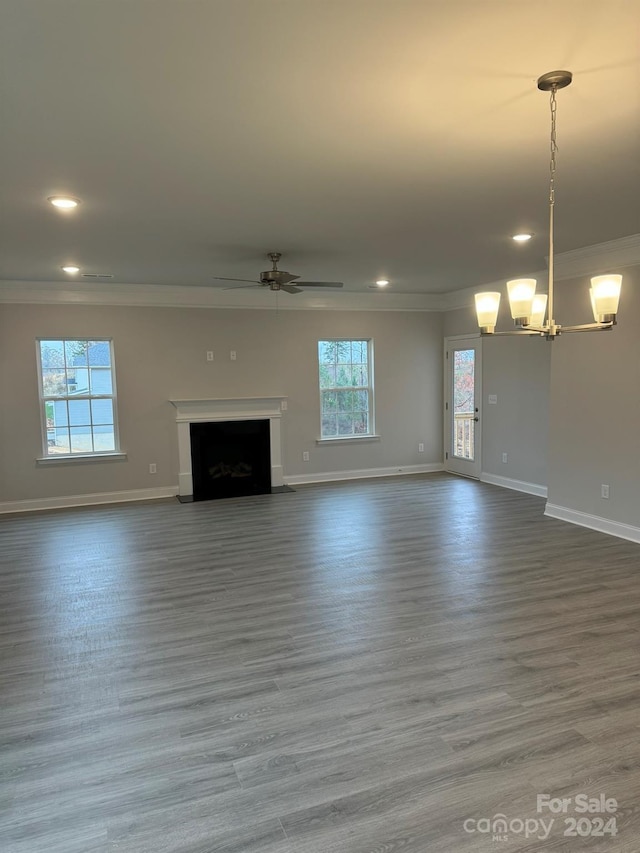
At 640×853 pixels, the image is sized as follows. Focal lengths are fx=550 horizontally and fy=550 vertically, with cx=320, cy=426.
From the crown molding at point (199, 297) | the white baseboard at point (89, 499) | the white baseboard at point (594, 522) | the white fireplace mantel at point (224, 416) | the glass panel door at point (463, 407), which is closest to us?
the white baseboard at point (594, 522)

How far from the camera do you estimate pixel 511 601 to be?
3.61m

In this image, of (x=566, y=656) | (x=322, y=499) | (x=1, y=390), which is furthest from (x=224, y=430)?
(x=566, y=656)

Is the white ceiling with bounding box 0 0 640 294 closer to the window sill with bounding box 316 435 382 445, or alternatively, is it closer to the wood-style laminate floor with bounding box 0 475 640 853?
the wood-style laminate floor with bounding box 0 475 640 853

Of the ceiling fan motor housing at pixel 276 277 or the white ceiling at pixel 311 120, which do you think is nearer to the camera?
the white ceiling at pixel 311 120

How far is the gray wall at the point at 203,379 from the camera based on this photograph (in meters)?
6.35

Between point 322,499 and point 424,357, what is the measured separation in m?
2.85

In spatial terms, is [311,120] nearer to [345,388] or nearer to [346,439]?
[345,388]

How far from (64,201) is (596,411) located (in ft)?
15.4

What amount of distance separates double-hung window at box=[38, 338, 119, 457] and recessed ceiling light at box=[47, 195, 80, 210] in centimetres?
335

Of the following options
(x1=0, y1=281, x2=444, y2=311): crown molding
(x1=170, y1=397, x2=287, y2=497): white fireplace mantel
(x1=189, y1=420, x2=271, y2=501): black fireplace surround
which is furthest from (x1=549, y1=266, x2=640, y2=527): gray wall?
(x1=189, y1=420, x2=271, y2=501): black fireplace surround

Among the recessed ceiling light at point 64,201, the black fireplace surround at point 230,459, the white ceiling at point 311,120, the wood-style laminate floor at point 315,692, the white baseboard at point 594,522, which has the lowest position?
the wood-style laminate floor at point 315,692

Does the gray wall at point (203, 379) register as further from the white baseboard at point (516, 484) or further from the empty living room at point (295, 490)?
the white baseboard at point (516, 484)

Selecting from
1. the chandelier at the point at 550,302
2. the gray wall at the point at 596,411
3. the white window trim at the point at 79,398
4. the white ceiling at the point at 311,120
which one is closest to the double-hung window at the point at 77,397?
the white window trim at the point at 79,398

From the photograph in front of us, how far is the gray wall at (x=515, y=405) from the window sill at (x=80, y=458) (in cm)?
475
